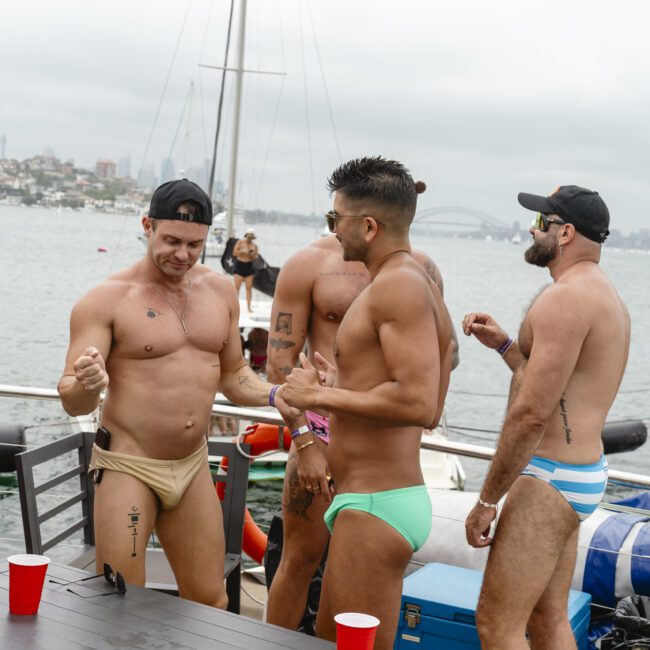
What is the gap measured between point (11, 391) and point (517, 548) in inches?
112

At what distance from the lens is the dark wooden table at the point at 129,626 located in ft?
8.23

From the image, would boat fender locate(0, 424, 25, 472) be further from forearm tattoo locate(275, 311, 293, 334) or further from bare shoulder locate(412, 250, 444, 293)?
bare shoulder locate(412, 250, 444, 293)

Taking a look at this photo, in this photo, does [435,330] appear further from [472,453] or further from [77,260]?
[77,260]

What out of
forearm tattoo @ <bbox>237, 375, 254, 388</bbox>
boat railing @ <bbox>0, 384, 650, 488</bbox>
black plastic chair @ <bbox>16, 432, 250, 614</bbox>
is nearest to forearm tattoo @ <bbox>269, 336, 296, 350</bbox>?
forearm tattoo @ <bbox>237, 375, 254, 388</bbox>

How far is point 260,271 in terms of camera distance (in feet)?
71.3

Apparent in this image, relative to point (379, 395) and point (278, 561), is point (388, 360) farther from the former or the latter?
point (278, 561)

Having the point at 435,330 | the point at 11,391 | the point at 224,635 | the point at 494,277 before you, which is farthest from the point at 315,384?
the point at 494,277

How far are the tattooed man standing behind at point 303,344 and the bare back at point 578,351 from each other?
74 centimetres

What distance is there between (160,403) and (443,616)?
1.43 metres

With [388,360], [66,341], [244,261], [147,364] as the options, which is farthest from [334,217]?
[66,341]

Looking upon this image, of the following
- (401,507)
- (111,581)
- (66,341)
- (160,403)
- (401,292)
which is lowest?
(66,341)

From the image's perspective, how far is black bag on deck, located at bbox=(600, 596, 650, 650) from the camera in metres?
3.82

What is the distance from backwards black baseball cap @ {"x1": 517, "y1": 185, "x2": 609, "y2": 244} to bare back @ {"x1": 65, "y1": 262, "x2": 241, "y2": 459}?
148 centimetres

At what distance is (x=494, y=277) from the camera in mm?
118000
